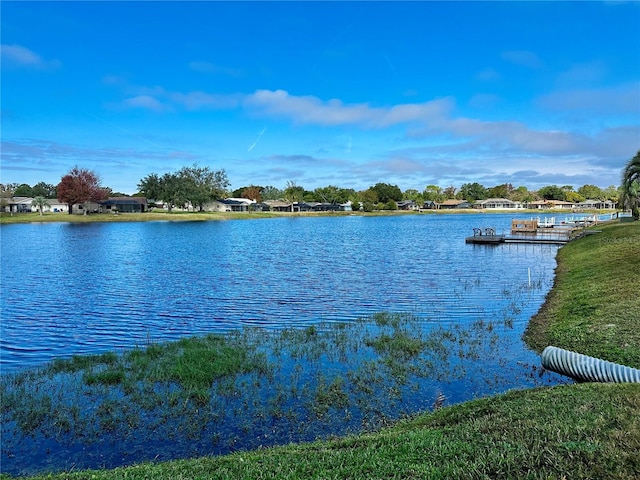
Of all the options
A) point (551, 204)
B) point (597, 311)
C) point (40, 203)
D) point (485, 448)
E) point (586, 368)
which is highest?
point (40, 203)

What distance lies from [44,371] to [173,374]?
13.0ft

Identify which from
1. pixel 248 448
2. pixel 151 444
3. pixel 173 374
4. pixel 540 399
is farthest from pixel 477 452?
pixel 173 374

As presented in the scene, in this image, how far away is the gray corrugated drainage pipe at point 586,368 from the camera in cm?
898

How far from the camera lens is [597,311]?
15.1 metres

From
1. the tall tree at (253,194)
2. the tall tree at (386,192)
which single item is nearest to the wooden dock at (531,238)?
the tall tree at (386,192)

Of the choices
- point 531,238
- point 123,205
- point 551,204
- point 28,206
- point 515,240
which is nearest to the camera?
point 515,240

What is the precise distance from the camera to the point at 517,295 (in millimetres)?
22031

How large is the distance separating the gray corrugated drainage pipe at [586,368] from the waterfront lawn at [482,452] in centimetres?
151

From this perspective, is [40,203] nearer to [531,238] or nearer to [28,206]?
[28,206]

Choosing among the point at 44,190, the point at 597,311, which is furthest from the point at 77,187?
the point at 597,311

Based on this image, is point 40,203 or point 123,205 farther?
point 123,205

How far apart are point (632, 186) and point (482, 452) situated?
5105cm

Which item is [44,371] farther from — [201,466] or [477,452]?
[477,452]

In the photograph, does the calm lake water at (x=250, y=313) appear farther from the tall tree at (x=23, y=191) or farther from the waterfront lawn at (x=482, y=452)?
the tall tree at (x=23, y=191)
